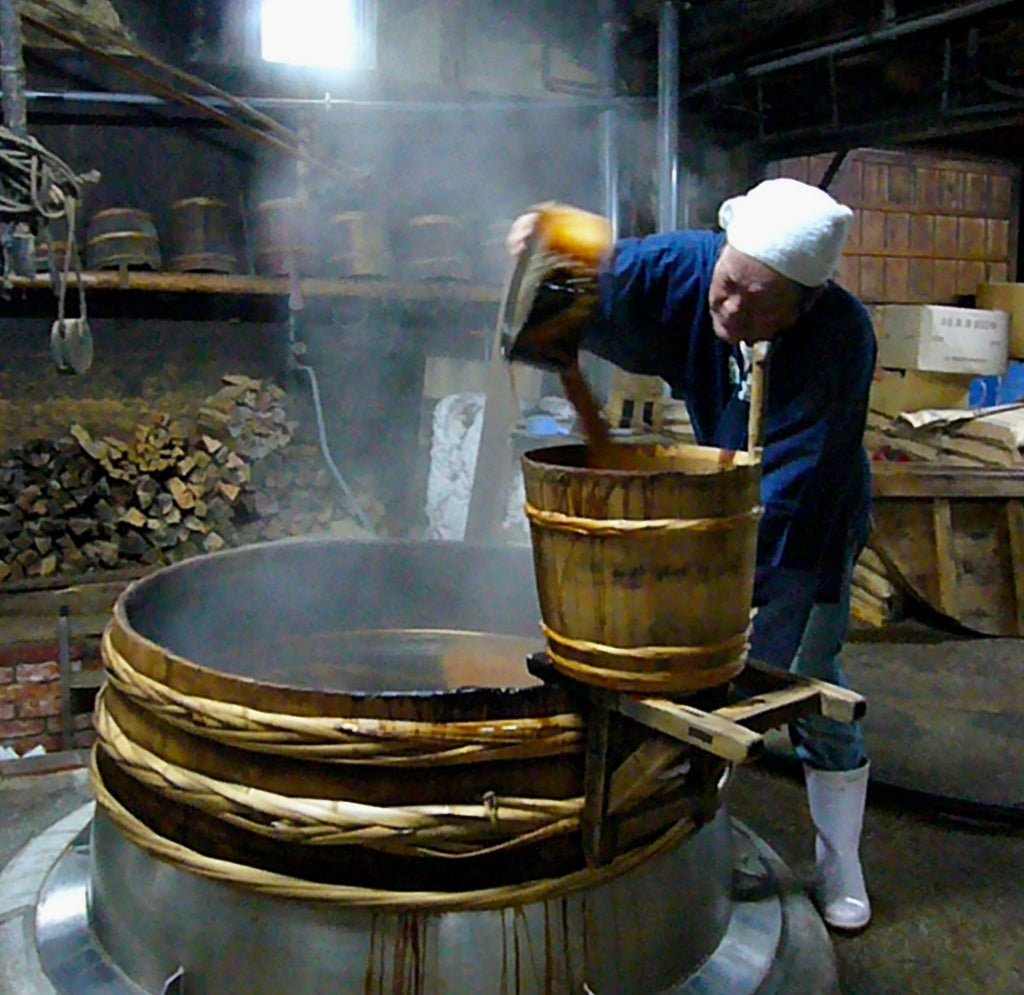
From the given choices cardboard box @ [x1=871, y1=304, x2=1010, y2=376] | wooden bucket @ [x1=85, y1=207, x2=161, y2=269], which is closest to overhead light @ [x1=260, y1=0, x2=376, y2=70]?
wooden bucket @ [x1=85, y1=207, x2=161, y2=269]

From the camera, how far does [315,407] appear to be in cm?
610

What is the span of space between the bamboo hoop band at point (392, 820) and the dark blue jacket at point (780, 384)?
0.71 meters

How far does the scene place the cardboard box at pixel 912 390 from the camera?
6.95 m

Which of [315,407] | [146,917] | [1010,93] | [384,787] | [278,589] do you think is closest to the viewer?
[384,787]

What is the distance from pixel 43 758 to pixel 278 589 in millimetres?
926

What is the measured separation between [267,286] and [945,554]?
3.86 metres

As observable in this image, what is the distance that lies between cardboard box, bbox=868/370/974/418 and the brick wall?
5346 mm

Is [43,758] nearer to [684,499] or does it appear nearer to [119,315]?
[684,499]

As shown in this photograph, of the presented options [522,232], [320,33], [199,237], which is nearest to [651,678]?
[522,232]

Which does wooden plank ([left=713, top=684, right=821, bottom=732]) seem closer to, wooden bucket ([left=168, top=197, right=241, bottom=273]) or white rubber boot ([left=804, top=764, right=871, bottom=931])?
white rubber boot ([left=804, top=764, right=871, bottom=931])

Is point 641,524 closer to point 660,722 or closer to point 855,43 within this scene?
point 660,722

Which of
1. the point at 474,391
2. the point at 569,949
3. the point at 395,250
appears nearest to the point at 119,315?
the point at 395,250

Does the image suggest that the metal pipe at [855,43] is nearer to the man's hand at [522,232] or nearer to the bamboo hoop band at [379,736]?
the man's hand at [522,232]

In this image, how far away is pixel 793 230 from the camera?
6.10 ft
